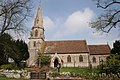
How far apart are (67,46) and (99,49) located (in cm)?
1071

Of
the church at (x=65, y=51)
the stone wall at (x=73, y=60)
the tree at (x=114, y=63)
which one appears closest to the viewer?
the tree at (x=114, y=63)

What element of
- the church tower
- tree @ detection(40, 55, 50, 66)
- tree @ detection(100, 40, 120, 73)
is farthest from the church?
tree @ detection(100, 40, 120, 73)

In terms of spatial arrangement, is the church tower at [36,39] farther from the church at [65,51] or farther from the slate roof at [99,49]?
the slate roof at [99,49]

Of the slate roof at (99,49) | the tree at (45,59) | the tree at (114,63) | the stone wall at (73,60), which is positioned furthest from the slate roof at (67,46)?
the tree at (114,63)

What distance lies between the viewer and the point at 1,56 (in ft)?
145

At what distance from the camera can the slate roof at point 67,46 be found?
61.0m

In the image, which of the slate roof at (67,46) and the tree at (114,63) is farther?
the slate roof at (67,46)

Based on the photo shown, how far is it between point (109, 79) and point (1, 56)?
28.3 metres

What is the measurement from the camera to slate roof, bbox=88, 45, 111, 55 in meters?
62.3

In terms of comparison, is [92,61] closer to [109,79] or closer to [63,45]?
[63,45]

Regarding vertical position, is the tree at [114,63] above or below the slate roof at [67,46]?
below

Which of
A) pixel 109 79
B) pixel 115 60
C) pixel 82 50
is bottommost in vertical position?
pixel 109 79

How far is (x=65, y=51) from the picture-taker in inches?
2405

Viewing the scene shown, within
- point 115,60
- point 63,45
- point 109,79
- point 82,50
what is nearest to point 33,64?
point 63,45
